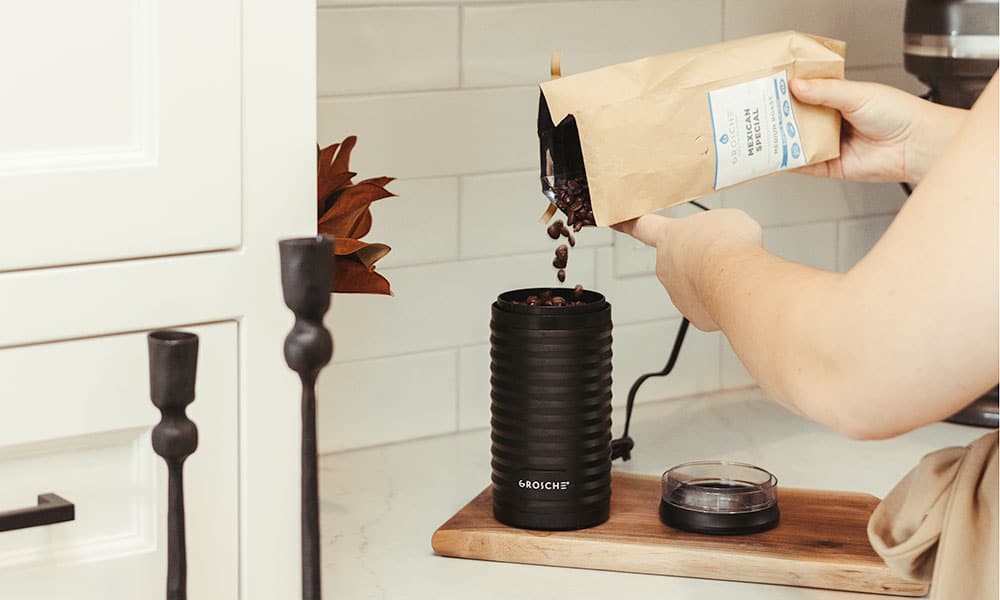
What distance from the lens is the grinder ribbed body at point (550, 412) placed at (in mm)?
1178

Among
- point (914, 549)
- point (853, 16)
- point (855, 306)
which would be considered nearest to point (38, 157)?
point (855, 306)

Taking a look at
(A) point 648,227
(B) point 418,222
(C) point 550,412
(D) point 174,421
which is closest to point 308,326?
(D) point 174,421

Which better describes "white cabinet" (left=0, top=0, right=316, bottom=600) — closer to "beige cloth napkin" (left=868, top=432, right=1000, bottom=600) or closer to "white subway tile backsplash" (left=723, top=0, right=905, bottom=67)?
"beige cloth napkin" (left=868, top=432, right=1000, bottom=600)

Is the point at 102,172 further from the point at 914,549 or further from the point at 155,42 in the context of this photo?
the point at 914,549

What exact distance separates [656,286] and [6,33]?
104 cm

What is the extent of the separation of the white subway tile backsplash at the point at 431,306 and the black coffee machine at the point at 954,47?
1.49ft

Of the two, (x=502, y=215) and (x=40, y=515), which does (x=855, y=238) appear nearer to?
(x=502, y=215)

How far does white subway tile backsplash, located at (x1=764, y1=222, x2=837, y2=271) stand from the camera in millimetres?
1750

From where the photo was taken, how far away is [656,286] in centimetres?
166

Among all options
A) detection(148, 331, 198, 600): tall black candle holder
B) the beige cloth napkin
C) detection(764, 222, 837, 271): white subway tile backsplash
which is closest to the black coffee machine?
detection(764, 222, 837, 271): white subway tile backsplash

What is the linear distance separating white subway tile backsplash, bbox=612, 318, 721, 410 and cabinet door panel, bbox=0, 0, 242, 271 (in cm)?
89

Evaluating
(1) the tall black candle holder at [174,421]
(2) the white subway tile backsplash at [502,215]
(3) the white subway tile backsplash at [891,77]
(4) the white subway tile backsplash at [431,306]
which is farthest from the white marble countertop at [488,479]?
(3) the white subway tile backsplash at [891,77]

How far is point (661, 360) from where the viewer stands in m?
1.69

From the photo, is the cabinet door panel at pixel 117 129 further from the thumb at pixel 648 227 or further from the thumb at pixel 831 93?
the thumb at pixel 831 93
